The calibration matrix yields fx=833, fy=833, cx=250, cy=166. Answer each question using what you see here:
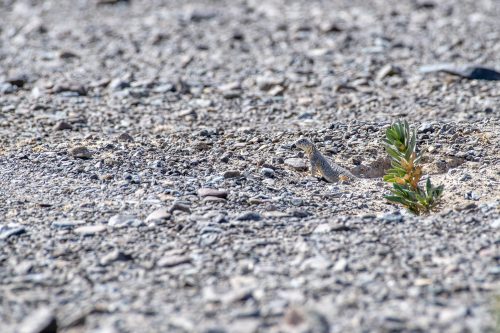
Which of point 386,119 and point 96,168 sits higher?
point 96,168

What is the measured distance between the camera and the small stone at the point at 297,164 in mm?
7004

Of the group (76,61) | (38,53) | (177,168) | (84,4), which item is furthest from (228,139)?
(84,4)

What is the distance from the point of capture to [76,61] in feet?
37.8

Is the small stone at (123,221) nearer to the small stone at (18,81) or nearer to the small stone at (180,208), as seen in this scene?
the small stone at (180,208)

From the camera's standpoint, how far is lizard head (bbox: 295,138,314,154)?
7.05 metres

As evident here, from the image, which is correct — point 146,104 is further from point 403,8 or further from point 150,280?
point 403,8

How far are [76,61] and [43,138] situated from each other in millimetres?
3828

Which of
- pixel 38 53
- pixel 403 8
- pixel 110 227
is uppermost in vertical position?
pixel 110 227

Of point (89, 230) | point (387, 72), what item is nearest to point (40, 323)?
point (89, 230)

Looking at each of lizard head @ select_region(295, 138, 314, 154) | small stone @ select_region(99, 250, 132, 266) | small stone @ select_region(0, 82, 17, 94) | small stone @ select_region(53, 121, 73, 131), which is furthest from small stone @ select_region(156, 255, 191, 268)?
small stone @ select_region(0, 82, 17, 94)

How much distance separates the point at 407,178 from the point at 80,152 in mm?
2891

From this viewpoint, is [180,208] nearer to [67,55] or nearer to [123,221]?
[123,221]

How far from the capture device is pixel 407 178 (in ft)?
19.6

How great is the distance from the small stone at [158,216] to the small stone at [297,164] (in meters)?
1.74
